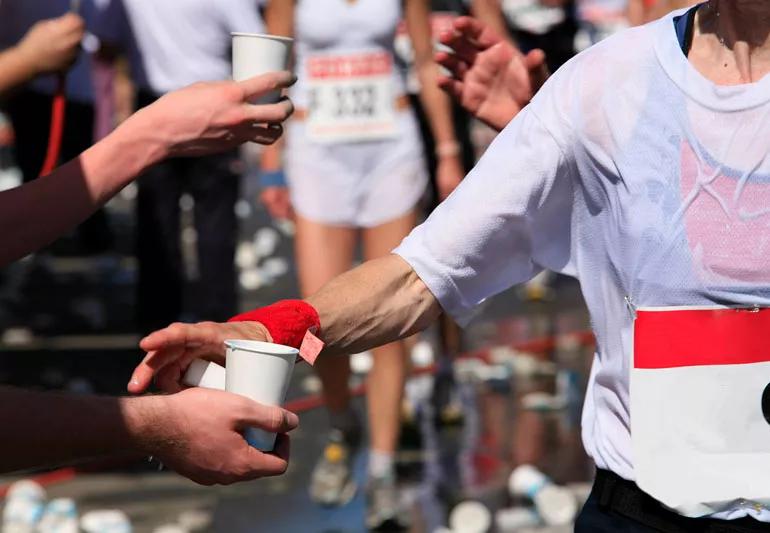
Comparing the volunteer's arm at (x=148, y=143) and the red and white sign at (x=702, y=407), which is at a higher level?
the volunteer's arm at (x=148, y=143)

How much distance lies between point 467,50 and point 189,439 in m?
1.23

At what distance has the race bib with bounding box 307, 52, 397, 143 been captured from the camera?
6.38 meters

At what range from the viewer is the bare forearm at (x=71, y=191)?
324cm

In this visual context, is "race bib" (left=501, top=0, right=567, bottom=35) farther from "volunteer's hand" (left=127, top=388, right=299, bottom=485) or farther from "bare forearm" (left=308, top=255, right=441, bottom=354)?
"volunteer's hand" (left=127, top=388, right=299, bottom=485)

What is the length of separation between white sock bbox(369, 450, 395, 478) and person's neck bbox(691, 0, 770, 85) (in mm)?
3458

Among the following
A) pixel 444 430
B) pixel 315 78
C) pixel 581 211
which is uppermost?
pixel 581 211

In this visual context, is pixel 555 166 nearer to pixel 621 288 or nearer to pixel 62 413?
pixel 621 288

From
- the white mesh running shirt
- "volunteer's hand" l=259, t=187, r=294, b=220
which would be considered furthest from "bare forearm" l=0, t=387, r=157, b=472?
"volunteer's hand" l=259, t=187, r=294, b=220

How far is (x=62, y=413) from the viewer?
8.25 feet

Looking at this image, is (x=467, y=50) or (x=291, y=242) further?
(x=291, y=242)

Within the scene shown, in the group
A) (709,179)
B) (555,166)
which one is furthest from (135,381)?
(709,179)

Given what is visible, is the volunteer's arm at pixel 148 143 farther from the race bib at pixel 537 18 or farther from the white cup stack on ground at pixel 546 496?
the race bib at pixel 537 18

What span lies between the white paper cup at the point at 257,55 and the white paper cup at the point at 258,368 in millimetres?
1012

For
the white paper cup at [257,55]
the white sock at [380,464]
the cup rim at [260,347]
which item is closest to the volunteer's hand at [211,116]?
the white paper cup at [257,55]
